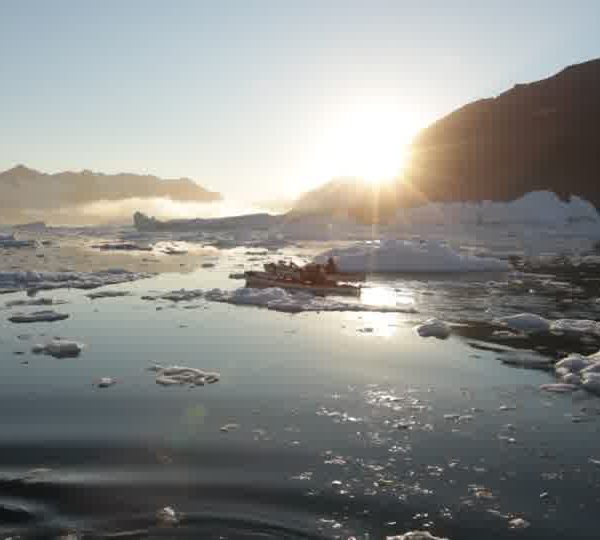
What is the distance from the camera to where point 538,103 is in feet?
422

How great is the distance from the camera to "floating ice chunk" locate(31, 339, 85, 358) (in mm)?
15898

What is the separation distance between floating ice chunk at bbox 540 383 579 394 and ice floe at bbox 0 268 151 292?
74.0ft

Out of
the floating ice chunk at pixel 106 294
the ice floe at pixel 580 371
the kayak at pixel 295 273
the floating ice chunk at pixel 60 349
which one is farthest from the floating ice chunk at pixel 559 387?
the floating ice chunk at pixel 106 294

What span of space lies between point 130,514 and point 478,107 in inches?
5557

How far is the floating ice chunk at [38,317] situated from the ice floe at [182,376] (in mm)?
7884

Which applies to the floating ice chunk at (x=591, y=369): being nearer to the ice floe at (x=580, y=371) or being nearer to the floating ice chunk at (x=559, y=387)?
the ice floe at (x=580, y=371)

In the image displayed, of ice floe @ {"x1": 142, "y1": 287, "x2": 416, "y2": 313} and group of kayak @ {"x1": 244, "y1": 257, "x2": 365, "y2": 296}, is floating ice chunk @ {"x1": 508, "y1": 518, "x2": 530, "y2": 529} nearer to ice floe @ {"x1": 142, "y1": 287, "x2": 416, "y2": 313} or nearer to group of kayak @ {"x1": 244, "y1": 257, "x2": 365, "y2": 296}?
ice floe @ {"x1": 142, "y1": 287, "x2": 416, "y2": 313}

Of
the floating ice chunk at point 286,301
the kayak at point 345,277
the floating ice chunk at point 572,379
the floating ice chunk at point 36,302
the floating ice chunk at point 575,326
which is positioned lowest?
the floating ice chunk at point 572,379

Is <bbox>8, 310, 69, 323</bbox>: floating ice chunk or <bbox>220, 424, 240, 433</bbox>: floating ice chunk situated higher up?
<bbox>8, 310, 69, 323</bbox>: floating ice chunk

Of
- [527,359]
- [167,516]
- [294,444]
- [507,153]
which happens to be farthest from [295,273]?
[507,153]

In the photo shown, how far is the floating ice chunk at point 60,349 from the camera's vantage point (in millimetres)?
15898

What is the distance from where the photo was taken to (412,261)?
39969mm

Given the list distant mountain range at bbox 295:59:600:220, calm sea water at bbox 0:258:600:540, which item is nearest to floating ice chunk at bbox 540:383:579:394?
calm sea water at bbox 0:258:600:540

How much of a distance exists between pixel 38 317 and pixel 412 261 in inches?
994
